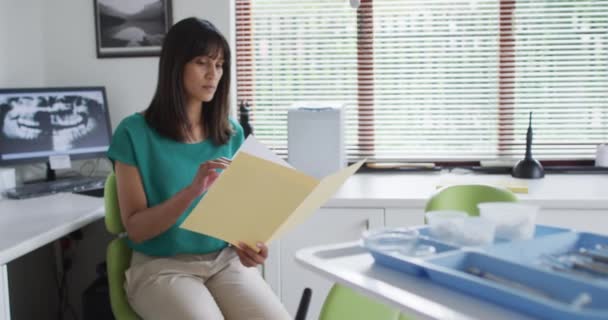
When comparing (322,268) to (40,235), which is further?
(40,235)

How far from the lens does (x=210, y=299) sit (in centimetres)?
154

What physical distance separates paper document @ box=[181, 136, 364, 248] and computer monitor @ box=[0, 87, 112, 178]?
1.32m

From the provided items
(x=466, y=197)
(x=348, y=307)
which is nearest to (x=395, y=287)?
(x=348, y=307)

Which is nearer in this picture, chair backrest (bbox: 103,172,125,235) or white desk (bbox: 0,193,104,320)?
white desk (bbox: 0,193,104,320)

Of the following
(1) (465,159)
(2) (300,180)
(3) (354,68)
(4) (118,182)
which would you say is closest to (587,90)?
(1) (465,159)

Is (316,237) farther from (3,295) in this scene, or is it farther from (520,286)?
(520,286)

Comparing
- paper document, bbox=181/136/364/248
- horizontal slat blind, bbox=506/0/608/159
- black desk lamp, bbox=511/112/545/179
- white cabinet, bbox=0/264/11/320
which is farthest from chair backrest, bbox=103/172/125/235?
horizontal slat blind, bbox=506/0/608/159

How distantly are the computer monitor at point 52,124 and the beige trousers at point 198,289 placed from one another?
913 mm

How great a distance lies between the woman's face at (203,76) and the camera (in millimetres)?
1706

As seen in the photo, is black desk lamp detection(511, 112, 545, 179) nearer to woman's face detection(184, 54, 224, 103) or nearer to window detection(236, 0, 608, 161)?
window detection(236, 0, 608, 161)

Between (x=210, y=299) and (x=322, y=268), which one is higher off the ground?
(x=322, y=268)

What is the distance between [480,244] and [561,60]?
6.08 feet

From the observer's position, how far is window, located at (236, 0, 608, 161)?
263 cm

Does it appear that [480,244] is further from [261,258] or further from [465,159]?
[465,159]
